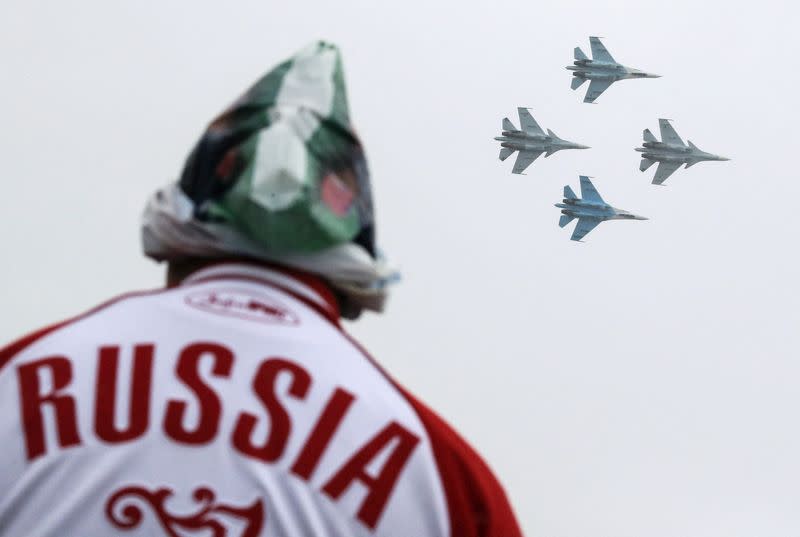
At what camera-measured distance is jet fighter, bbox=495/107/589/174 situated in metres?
110

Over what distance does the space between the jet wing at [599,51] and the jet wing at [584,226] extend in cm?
989

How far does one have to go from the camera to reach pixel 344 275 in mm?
6812

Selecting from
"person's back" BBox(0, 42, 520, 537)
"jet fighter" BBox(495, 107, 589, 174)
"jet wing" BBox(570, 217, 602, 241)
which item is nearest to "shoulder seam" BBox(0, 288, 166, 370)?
"person's back" BBox(0, 42, 520, 537)

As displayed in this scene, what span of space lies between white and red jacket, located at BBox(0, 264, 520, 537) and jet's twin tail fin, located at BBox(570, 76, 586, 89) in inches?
4073

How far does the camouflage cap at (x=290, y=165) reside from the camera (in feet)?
21.1

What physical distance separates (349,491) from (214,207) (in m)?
1.09

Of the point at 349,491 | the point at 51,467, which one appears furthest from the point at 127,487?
the point at 349,491

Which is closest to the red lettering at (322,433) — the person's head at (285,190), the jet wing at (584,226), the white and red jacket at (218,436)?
the white and red jacket at (218,436)

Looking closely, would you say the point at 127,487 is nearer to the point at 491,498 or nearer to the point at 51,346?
the point at 51,346

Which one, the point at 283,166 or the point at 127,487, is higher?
the point at 283,166

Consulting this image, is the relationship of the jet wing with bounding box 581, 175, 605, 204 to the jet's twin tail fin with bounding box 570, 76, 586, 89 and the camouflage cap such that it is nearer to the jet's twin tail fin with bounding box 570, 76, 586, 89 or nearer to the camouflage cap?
the jet's twin tail fin with bounding box 570, 76, 586, 89

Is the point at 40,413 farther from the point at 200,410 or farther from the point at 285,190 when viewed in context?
the point at 285,190

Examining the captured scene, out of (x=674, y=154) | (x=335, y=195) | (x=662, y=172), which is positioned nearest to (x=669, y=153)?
(x=674, y=154)

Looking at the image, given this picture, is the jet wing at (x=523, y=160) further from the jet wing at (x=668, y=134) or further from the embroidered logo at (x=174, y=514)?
the embroidered logo at (x=174, y=514)
